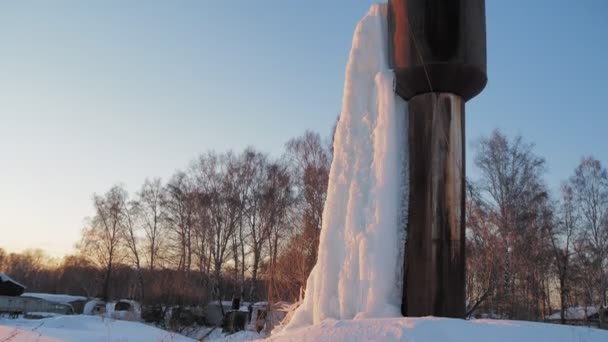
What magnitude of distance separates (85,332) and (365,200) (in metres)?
9.53

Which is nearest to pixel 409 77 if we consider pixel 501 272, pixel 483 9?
pixel 483 9

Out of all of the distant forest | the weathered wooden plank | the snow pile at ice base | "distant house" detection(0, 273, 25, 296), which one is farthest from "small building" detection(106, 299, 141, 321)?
the snow pile at ice base

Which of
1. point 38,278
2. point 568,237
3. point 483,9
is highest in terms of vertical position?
point 483,9

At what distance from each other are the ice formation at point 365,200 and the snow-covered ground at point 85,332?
14.5 feet

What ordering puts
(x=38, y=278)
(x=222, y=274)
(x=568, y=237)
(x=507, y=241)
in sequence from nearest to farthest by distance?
1. (x=507, y=241)
2. (x=568, y=237)
3. (x=222, y=274)
4. (x=38, y=278)

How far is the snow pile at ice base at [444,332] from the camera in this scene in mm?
3785

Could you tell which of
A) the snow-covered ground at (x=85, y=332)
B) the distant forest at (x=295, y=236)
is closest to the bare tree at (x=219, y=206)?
the distant forest at (x=295, y=236)

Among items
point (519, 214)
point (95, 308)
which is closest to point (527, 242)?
point (519, 214)

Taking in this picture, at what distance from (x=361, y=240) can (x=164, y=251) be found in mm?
31063

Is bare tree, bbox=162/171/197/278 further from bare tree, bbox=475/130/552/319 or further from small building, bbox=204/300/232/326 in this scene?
bare tree, bbox=475/130/552/319

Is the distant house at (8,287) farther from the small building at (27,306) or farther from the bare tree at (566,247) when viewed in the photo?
the bare tree at (566,247)

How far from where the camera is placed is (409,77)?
676 centimetres

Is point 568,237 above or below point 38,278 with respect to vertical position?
above

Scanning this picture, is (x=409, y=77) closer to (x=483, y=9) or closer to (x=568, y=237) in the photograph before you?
(x=483, y=9)
